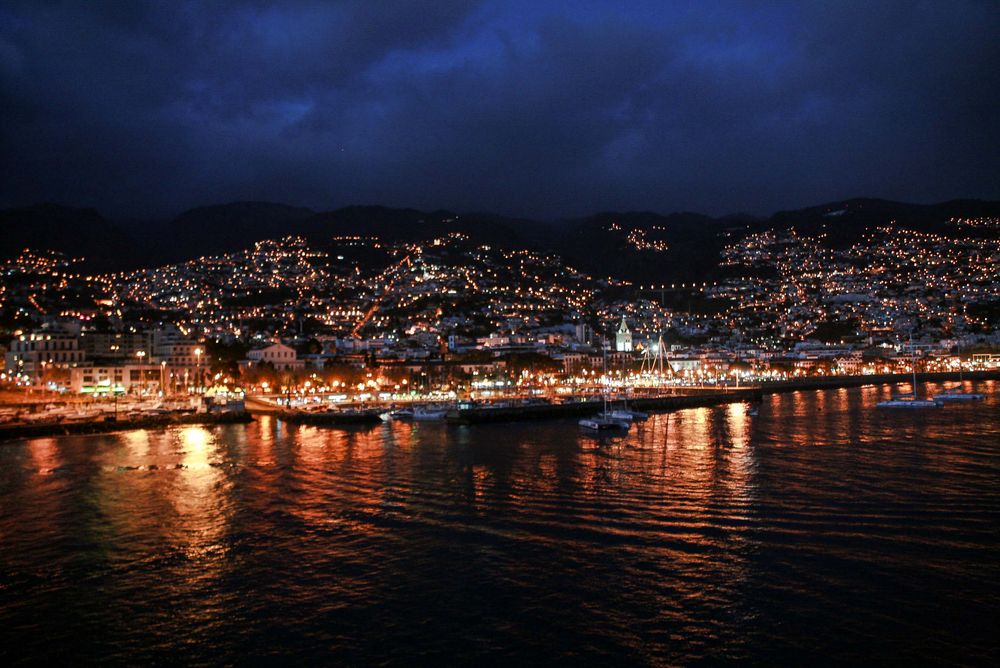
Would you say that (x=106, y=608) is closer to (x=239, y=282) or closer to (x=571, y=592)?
(x=571, y=592)

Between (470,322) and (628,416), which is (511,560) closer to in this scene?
(628,416)

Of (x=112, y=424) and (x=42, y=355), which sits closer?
(x=112, y=424)

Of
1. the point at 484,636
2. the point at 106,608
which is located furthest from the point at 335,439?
the point at 484,636

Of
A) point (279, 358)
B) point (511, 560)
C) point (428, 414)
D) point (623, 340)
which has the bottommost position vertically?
point (511, 560)

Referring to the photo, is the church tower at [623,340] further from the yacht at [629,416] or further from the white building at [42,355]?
the white building at [42,355]

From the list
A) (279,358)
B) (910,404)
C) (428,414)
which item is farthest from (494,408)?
(279,358)

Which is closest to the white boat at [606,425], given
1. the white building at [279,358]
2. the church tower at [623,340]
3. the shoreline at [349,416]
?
the shoreline at [349,416]
